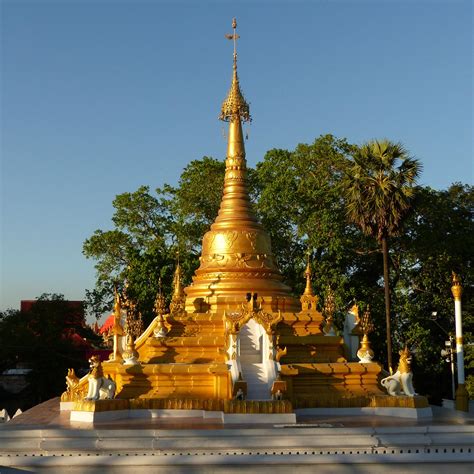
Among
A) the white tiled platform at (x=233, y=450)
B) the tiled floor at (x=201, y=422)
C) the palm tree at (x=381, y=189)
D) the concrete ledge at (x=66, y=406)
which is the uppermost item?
the palm tree at (x=381, y=189)

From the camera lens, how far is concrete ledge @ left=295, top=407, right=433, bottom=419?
17.4m

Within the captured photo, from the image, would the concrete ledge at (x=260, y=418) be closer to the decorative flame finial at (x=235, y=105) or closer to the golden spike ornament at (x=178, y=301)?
the golden spike ornament at (x=178, y=301)

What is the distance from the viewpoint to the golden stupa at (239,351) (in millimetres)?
17984

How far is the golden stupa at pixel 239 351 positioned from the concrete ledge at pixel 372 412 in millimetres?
162

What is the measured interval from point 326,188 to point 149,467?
26972 mm

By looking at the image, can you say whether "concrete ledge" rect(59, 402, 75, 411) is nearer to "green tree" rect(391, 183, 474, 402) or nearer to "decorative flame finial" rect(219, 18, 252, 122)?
"decorative flame finial" rect(219, 18, 252, 122)

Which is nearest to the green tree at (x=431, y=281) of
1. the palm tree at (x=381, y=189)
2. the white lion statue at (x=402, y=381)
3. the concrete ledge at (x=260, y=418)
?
the palm tree at (x=381, y=189)

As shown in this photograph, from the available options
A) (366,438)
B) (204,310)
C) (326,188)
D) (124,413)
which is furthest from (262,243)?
(326,188)

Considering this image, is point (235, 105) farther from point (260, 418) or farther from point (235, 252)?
point (260, 418)

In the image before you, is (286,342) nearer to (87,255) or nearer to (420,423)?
(420,423)

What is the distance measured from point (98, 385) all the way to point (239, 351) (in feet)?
14.2

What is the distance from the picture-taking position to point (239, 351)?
1891 centimetres

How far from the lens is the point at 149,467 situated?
42.8 ft

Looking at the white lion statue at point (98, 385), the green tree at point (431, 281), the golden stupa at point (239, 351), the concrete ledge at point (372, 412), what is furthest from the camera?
the green tree at point (431, 281)
